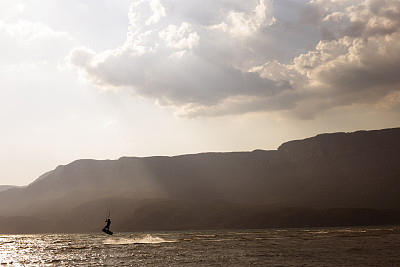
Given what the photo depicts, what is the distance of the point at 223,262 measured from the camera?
163ft

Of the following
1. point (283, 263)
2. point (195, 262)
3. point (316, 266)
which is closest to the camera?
point (316, 266)

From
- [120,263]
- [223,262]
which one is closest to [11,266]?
[120,263]

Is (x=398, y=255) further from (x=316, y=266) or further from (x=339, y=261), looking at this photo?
(x=316, y=266)

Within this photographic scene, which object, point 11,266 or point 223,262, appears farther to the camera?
point 11,266

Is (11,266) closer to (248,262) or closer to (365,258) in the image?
(248,262)

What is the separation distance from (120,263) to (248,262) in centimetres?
1644

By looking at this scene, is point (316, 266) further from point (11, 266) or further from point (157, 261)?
point (11, 266)

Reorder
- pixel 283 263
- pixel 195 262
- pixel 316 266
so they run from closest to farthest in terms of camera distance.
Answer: pixel 316 266
pixel 283 263
pixel 195 262

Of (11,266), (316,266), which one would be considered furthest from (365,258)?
(11,266)

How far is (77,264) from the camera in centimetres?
5250

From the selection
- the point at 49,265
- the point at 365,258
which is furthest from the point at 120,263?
the point at 365,258

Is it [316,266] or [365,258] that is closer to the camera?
[316,266]

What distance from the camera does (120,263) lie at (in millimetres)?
51875

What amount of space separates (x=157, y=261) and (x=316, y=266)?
68.3ft
